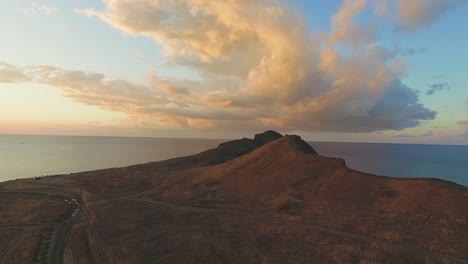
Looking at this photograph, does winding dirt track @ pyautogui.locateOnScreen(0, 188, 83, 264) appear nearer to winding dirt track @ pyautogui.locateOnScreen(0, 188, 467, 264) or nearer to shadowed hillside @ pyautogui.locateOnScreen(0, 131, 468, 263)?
winding dirt track @ pyautogui.locateOnScreen(0, 188, 467, 264)

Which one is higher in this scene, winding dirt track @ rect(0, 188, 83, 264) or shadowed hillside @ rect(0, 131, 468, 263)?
shadowed hillside @ rect(0, 131, 468, 263)

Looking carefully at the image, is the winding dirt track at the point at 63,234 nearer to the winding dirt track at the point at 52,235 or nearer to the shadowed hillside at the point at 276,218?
the winding dirt track at the point at 52,235

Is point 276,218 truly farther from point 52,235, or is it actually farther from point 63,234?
point 52,235

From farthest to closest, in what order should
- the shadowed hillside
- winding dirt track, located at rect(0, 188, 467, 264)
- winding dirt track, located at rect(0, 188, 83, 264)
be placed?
winding dirt track, located at rect(0, 188, 83, 264), the shadowed hillside, winding dirt track, located at rect(0, 188, 467, 264)

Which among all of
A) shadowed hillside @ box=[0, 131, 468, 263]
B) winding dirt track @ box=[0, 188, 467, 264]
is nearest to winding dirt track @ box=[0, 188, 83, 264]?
winding dirt track @ box=[0, 188, 467, 264]

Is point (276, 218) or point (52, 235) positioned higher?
point (276, 218)

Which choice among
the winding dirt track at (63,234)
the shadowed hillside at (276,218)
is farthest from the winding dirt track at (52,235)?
the shadowed hillside at (276,218)

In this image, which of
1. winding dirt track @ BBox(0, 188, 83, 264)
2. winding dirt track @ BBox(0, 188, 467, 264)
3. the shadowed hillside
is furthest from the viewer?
winding dirt track @ BBox(0, 188, 83, 264)

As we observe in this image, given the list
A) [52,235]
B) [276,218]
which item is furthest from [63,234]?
[276,218]
